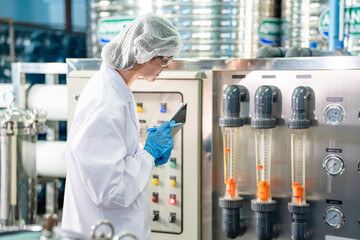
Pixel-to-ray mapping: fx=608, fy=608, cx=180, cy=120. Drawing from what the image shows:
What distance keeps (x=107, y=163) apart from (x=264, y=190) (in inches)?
34.4

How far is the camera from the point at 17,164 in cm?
348

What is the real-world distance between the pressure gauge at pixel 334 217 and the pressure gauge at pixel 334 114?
36 centimetres

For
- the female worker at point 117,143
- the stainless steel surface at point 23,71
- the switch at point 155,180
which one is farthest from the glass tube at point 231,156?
the stainless steel surface at point 23,71

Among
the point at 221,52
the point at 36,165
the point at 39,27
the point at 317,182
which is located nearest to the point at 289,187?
the point at 317,182

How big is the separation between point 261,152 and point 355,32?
3.28ft

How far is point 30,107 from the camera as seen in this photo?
12.6ft

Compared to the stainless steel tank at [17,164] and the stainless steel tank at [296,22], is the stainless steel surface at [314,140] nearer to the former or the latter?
the stainless steel tank at [17,164]

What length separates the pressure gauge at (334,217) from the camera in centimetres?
253

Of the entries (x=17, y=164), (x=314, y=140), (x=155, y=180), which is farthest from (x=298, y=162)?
(x=17, y=164)

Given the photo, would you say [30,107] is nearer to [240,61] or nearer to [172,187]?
[172,187]

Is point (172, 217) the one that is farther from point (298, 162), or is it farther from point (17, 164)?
point (17, 164)

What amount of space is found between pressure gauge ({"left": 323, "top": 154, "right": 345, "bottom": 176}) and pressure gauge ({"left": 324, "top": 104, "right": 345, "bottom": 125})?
0.47 feet

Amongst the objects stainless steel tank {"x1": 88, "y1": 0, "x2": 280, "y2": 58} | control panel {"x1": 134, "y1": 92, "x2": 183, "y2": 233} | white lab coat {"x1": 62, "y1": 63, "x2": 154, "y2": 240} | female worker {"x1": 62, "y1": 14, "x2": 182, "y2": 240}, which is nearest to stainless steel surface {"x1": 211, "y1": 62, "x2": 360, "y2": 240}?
control panel {"x1": 134, "y1": 92, "x2": 183, "y2": 233}

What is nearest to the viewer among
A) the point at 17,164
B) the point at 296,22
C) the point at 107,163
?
the point at 107,163
